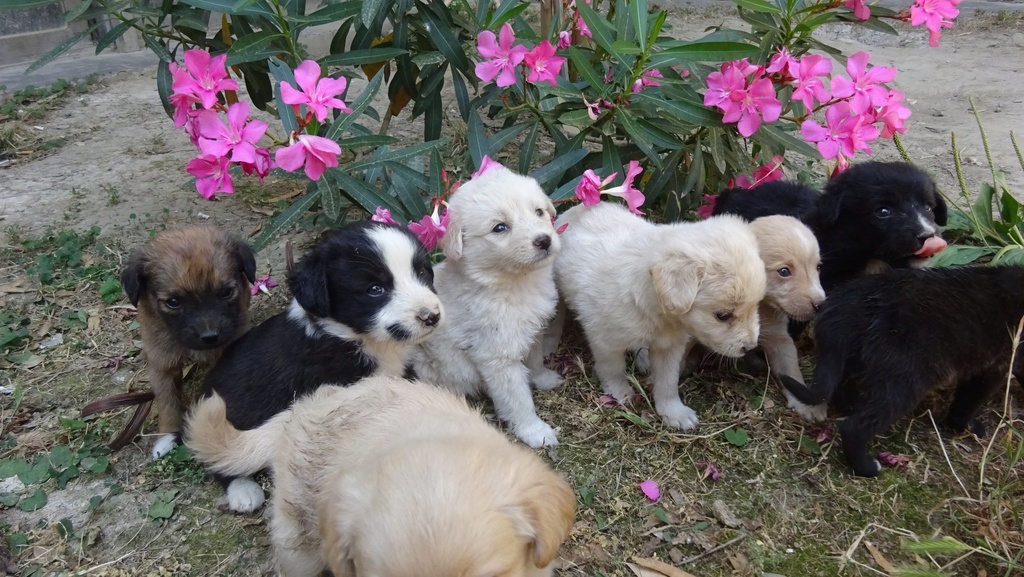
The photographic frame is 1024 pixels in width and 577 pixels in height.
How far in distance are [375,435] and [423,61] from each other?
2.75 metres

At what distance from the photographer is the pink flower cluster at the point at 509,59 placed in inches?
143

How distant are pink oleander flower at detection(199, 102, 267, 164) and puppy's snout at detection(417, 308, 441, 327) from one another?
1098 mm

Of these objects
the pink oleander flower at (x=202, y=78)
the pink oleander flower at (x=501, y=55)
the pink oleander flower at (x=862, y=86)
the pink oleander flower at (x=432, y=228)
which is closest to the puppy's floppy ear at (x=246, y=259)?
the pink oleander flower at (x=202, y=78)

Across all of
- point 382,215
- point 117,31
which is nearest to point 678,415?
point 382,215

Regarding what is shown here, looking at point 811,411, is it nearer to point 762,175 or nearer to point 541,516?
point 762,175

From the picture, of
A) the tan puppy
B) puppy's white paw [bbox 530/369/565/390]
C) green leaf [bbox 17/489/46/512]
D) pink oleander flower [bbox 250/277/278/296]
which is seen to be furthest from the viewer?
pink oleander flower [bbox 250/277/278/296]

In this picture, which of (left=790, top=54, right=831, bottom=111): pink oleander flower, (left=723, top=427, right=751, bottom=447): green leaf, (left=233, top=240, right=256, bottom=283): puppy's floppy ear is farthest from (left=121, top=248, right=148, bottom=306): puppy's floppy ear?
(left=790, top=54, right=831, bottom=111): pink oleander flower

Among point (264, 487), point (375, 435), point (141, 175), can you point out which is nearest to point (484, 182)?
point (375, 435)

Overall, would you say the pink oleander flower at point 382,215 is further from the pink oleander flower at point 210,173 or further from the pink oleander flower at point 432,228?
the pink oleander flower at point 210,173

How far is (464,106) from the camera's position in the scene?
184 inches

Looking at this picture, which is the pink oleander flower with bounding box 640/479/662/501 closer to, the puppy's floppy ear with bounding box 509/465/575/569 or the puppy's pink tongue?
the puppy's floppy ear with bounding box 509/465/575/569

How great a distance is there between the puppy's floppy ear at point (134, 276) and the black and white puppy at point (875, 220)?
365cm

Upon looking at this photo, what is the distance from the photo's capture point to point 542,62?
146 inches

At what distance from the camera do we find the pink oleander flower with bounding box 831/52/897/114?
11.6ft
